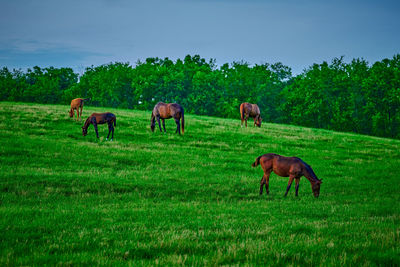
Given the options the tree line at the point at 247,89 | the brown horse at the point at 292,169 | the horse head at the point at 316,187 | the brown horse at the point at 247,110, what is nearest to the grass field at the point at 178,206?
the horse head at the point at 316,187

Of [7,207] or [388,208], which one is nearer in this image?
[7,207]

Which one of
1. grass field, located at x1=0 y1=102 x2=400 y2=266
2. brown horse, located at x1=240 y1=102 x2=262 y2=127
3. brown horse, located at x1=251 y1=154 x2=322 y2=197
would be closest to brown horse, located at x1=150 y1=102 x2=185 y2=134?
grass field, located at x1=0 y1=102 x2=400 y2=266

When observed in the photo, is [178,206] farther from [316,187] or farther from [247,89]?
[247,89]

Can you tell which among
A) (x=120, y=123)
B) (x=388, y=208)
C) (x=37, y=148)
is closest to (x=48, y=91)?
(x=120, y=123)

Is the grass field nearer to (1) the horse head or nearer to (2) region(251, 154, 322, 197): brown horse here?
(1) the horse head

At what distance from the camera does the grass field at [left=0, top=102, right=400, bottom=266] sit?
21.5ft

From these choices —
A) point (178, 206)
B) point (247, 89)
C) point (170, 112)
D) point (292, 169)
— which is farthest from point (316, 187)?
point (247, 89)

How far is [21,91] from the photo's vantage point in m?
99.6

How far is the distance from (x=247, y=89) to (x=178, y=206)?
261 ft

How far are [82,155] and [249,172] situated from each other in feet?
30.3

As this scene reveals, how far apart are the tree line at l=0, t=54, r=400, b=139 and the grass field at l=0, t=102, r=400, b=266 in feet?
159

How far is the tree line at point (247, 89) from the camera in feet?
231

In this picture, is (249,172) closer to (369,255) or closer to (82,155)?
(82,155)

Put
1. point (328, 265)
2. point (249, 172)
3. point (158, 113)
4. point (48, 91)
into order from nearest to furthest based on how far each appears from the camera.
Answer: point (328, 265) → point (249, 172) → point (158, 113) → point (48, 91)
